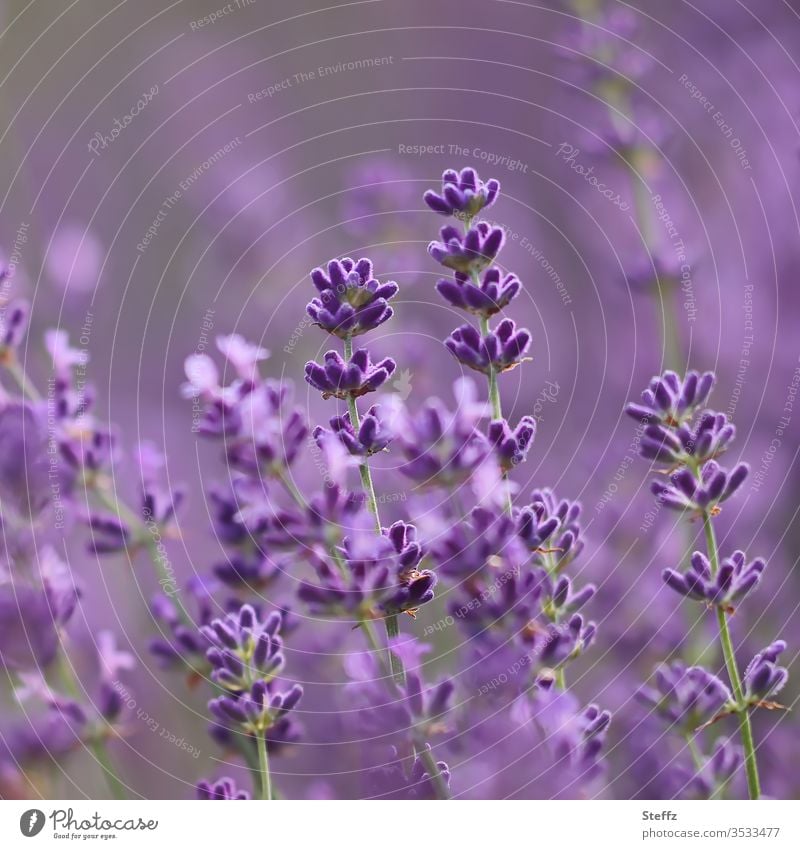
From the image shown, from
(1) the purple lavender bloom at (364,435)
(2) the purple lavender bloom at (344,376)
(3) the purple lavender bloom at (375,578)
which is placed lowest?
(3) the purple lavender bloom at (375,578)

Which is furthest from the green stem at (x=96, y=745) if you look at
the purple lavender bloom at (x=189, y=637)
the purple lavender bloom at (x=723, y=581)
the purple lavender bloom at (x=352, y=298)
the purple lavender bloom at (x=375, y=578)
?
the purple lavender bloom at (x=723, y=581)

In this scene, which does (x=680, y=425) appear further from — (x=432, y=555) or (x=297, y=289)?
(x=297, y=289)

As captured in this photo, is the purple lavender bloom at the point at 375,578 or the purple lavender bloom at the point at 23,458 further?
the purple lavender bloom at the point at 23,458

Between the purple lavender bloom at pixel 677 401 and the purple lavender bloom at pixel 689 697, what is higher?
the purple lavender bloom at pixel 677 401

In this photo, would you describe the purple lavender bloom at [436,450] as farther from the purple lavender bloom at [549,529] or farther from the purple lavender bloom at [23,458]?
the purple lavender bloom at [23,458]

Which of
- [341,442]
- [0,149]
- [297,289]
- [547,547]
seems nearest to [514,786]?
[547,547]

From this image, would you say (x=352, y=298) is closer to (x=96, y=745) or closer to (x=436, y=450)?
(x=436, y=450)
